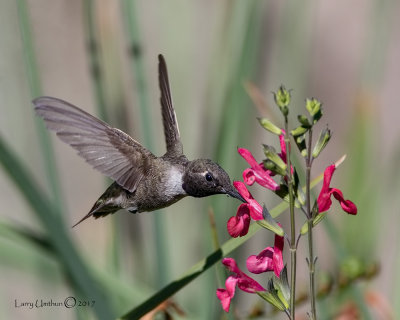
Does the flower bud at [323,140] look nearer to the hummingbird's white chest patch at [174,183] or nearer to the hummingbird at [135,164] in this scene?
the hummingbird at [135,164]

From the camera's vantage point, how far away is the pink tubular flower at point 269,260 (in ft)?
3.94

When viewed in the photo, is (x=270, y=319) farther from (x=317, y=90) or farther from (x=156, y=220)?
(x=317, y=90)

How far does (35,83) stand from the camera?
1.62 metres

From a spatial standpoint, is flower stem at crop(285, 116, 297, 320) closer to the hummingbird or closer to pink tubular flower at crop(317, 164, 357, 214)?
pink tubular flower at crop(317, 164, 357, 214)

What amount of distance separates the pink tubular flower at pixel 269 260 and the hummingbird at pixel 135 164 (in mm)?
132

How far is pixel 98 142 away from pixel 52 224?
187 mm

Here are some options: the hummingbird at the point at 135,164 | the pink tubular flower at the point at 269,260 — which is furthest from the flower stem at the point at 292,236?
the hummingbird at the point at 135,164

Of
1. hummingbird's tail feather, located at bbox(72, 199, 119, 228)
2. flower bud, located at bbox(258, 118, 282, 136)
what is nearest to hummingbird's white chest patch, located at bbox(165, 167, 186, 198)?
hummingbird's tail feather, located at bbox(72, 199, 119, 228)

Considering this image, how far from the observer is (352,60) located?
3729 mm

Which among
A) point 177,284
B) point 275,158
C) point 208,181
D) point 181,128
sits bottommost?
point 181,128

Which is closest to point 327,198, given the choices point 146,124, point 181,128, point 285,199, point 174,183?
point 285,199

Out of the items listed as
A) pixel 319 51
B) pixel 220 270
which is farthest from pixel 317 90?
pixel 220 270

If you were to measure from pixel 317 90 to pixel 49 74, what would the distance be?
53.0 inches

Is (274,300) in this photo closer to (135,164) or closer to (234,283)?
(234,283)
